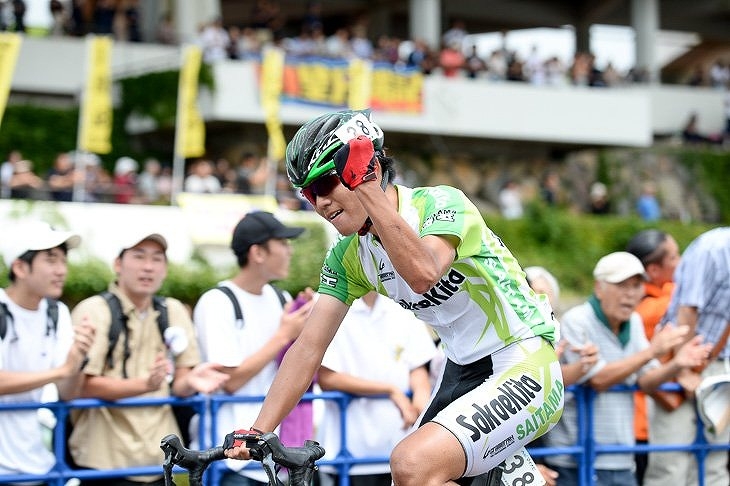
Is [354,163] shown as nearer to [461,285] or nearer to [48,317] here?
[461,285]

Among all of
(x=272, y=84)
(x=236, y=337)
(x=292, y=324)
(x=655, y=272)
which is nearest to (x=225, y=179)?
(x=272, y=84)

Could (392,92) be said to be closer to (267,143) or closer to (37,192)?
(267,143)

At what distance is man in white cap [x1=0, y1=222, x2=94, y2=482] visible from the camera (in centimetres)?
615

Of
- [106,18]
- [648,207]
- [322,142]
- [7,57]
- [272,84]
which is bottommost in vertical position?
[322,142]

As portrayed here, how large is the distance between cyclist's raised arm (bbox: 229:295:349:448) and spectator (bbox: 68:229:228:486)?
59.4 inches

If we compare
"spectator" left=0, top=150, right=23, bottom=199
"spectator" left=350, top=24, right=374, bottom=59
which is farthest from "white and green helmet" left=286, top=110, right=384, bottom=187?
"spectator" left=350, top=24, right=374, bottom=59

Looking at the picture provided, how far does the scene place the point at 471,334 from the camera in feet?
16.1

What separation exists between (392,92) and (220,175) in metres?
7.05

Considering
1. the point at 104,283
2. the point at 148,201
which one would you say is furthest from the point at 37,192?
the point at 104,283

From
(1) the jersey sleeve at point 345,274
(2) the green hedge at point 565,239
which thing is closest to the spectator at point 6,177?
(2) the green hedge at point 565,239

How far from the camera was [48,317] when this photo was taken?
6.61 meters

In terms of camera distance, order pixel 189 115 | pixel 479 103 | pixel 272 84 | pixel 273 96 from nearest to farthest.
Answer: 1. pixel 189 115
2. pixel 273 96
3. pixel 272 84
4. pixel 479 103

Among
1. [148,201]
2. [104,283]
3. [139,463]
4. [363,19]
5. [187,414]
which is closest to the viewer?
[139,463]

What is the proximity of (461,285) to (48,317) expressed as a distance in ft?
9.32
